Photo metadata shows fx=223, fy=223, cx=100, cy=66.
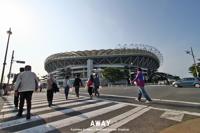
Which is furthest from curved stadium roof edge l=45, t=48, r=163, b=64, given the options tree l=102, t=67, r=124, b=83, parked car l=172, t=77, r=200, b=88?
parked car l=172, t=77, r=200, b=88

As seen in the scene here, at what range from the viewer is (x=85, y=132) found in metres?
4.79

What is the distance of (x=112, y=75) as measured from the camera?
93.1 meters

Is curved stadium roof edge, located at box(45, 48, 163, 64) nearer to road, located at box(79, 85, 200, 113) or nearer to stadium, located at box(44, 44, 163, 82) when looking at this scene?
stadium, located at box(44, 44, 163, 82)

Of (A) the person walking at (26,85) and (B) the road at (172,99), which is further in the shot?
(B) the road at (172,99)

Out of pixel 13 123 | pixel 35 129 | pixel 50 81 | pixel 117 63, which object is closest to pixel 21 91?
pixel 13 123

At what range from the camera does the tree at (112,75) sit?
9244 centimetres

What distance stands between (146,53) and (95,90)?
4337 inches

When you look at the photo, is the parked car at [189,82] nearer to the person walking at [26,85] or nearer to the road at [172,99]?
the road at [172,99]

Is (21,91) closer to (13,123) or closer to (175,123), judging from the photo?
(13,123)

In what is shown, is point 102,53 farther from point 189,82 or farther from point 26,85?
point 26,85

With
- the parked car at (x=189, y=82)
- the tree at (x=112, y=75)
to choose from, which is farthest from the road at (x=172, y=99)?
the tree at (x=112, y=75)

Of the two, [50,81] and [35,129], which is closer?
[35,129]

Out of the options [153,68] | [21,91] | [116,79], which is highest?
[153,68]

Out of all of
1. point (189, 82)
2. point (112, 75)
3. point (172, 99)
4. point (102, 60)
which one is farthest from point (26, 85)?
point (102, 60)
